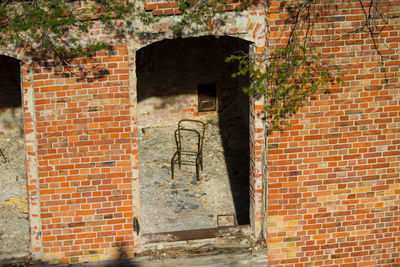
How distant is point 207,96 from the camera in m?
11.4

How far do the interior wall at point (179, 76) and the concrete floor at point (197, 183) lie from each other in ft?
1.30

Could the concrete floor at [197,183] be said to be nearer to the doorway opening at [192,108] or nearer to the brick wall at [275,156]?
the doorway opening at [192,108]

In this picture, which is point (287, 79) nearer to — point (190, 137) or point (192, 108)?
point (190, 137)

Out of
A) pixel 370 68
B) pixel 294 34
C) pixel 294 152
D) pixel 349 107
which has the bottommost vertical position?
pixel 294 152

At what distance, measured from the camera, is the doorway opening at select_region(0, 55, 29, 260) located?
7309 mm

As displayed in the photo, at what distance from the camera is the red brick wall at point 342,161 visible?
18.4 ft

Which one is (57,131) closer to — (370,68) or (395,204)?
(370,68)

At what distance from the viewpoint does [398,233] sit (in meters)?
6.22

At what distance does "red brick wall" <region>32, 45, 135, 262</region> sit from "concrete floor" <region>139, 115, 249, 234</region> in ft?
5.53

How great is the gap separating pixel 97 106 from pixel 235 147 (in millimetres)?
5167

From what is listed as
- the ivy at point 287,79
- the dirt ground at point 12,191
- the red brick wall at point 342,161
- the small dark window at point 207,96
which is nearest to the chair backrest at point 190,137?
the small dark window at point 207,96

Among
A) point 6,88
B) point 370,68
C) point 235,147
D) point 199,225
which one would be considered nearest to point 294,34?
point 370,68

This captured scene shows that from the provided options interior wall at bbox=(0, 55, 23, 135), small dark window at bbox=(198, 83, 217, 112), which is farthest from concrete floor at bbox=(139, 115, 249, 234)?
interior wall at bbox=(0, 55, 23, 135)

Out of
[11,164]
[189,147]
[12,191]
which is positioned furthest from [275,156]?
[11,164]
